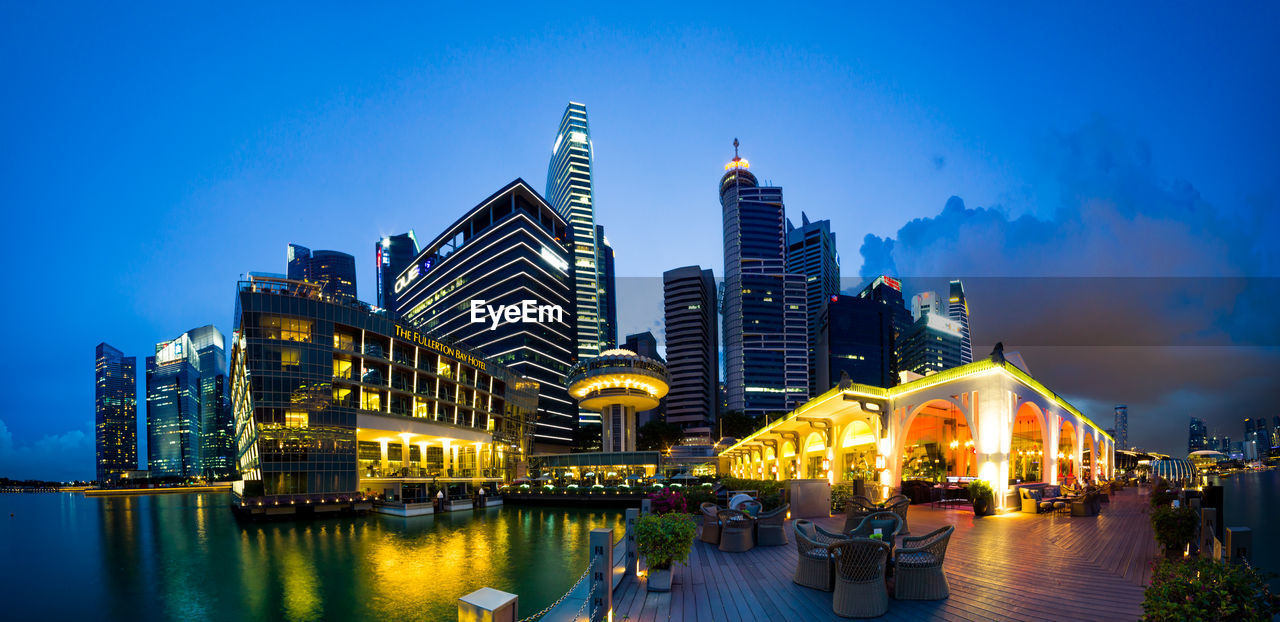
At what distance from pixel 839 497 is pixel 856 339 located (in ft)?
443

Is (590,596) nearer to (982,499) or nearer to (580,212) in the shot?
(982,499)

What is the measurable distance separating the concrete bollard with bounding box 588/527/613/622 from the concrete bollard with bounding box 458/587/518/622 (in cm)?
334

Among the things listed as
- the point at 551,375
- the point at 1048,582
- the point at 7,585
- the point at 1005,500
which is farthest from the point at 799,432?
the point at 551,375

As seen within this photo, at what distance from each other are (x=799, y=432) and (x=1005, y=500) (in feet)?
74.1

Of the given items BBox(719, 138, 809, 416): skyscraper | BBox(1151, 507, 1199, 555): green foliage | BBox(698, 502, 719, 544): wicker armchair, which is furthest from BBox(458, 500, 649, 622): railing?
BBox(719, 138, 809, 416): skyscraper

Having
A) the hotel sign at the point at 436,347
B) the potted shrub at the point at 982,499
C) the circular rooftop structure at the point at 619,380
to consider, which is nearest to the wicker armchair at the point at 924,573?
the potted shrub at the point at 982,499

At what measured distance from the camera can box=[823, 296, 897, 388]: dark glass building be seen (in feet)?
477

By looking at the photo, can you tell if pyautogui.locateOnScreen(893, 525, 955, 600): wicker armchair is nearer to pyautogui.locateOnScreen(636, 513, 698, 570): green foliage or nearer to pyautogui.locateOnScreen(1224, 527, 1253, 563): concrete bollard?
pyautogui.locateOnScreen(636, 513, 698, 570): green foliage

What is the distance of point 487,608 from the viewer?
11.2 feet

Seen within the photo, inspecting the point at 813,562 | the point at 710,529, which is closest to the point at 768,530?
the point at 710,529

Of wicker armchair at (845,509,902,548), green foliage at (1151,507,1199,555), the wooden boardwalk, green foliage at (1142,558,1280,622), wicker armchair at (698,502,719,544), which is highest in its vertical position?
green foliage at (1142,558,1280,622)

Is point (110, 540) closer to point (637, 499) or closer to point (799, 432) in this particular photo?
point (637, 499)

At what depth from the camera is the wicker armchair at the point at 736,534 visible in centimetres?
1195

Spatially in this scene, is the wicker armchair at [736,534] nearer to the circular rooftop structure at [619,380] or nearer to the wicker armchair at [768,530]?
the wicker armchair at [768,530]
